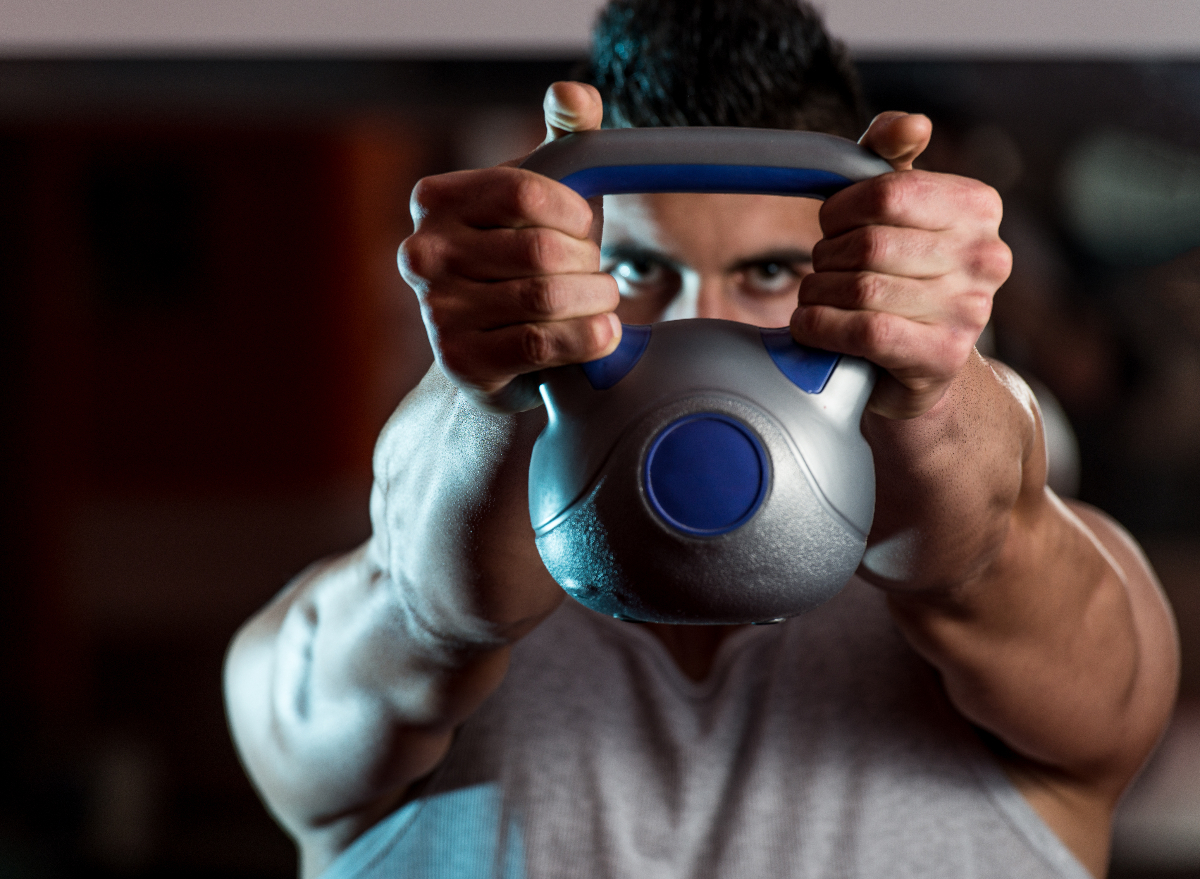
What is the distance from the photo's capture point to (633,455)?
37 cm

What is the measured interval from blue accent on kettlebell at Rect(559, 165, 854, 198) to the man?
4.8 inches

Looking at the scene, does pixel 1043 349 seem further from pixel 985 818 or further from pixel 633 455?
pixel 633 455

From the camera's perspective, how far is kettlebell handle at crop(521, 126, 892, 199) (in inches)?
15.0

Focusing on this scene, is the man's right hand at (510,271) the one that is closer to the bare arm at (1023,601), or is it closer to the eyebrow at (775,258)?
the bare arm at (1023,601)

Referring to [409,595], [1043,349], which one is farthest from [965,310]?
[1043,349]

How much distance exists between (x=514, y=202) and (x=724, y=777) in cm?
53

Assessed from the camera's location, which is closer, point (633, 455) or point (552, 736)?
point (633, 455)

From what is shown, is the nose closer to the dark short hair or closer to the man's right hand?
the dark short hair

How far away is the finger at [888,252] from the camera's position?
0.38 meters

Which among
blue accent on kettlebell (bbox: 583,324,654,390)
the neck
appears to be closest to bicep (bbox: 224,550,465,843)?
the neck

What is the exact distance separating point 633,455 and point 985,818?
0.53m

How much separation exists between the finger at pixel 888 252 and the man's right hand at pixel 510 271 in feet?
0.29

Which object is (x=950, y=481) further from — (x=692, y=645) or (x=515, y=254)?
(x=692, y=645)

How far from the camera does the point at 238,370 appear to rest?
1387 mm
